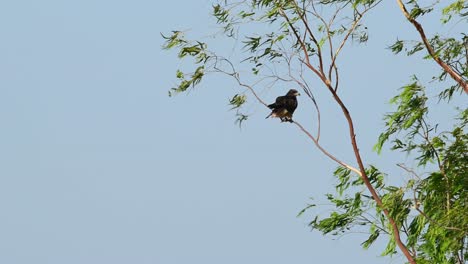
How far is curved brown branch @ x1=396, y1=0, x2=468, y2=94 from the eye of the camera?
1115 centimetres

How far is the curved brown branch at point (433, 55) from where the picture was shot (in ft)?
36.6

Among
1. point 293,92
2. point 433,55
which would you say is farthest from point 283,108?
point 433,55

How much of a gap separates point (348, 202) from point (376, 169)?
1.76ft

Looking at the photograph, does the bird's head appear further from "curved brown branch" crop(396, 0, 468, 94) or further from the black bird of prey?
"curved brown branch" crop(396, 0, 468, 94)

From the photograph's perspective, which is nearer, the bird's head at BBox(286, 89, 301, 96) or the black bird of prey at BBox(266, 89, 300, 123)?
the black bird of prey at BBox(266, 89, 300, 123)

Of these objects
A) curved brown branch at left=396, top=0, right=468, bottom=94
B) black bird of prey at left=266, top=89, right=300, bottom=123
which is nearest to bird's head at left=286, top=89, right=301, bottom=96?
black bird of prey at left=266, top=89, right=300, bottom=123

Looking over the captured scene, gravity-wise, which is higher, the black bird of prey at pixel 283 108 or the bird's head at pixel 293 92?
the bird's head at pixel 293 92

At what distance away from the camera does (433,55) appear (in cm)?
1145

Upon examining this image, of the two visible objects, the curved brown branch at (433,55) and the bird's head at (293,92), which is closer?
the curved brown branch at (433,55)

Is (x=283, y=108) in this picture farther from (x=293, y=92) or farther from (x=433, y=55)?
(x=433, y=55)

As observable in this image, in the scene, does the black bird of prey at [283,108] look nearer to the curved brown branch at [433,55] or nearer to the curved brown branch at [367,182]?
the curved brown branch at [367,182]

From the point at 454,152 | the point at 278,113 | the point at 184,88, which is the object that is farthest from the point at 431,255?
the point at 184,88

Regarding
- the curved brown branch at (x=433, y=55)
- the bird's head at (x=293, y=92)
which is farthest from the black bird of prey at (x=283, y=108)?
the curved brown branch at (x=433, y=55)

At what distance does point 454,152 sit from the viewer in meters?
11.4
